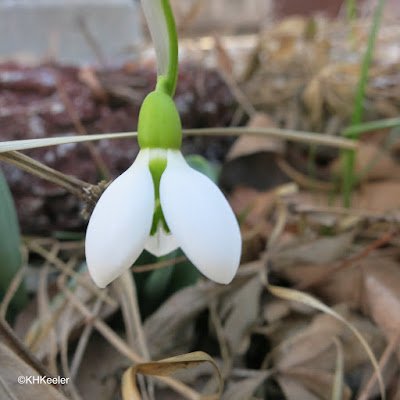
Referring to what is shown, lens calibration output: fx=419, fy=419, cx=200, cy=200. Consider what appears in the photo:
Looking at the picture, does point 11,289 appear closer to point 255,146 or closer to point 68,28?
point 255,146

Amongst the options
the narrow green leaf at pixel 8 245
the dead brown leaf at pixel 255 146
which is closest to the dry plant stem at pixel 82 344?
Result: the narrow green leaf at pixel 8 245

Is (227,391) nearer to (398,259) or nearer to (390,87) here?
(398,259)

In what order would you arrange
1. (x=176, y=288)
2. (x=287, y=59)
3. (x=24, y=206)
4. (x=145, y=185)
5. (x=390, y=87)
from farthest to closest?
1. (x=287, y=59)
2. (x=390, y=87)
3. (x=24, y=206)
4. (x=176, y=288)
5. (x=145, y=185)

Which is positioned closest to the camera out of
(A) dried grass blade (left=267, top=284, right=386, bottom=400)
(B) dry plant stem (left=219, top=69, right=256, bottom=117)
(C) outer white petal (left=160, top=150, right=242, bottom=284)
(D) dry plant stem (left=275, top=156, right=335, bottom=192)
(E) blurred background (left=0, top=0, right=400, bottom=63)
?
(C) outer white petal (left=160, top=150, right=242, bottom=284)

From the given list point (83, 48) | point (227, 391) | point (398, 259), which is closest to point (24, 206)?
point (227, 391)

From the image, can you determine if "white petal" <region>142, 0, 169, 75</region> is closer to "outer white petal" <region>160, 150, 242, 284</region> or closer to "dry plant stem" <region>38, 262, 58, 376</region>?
"outer white petal" <region>160, 150, 242, 284</region>

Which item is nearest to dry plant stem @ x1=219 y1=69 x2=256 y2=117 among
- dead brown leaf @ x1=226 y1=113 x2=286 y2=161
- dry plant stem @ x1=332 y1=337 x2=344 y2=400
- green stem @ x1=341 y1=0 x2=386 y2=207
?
dead brown leaf @ x1=226 y1=113 x2=286 y2=161

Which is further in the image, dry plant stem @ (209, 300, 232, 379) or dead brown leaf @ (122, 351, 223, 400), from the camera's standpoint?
dry plant stem @ (209, 300, 232, 379)

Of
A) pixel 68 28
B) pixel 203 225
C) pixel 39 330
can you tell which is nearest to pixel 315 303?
pixel 203 225
